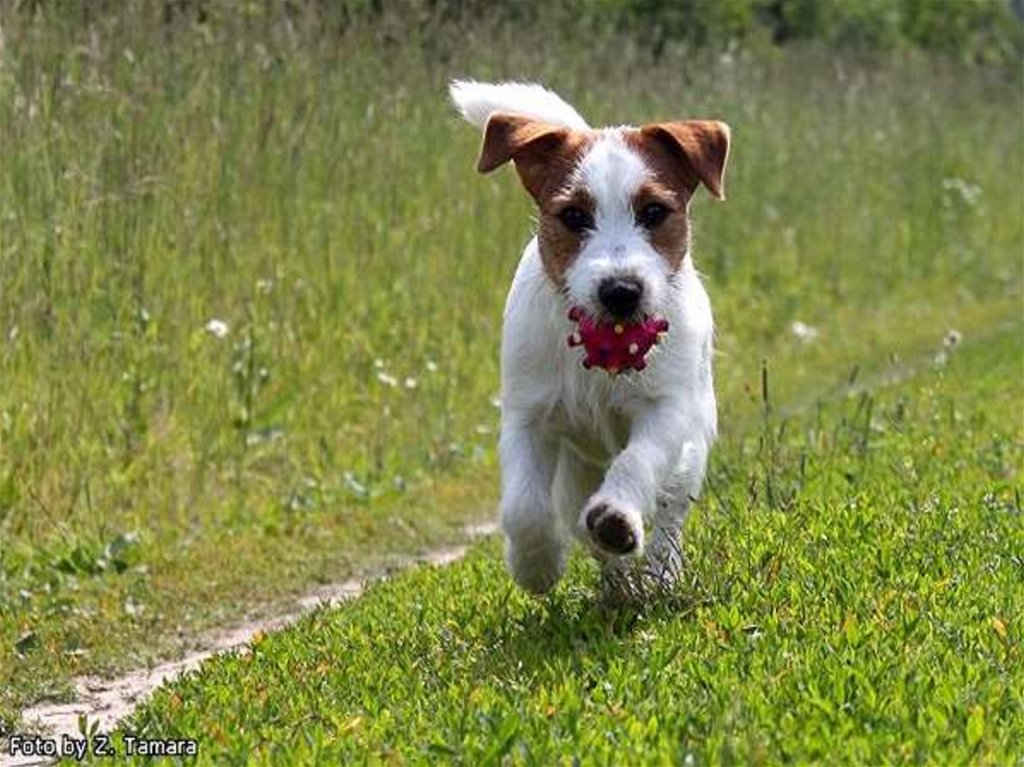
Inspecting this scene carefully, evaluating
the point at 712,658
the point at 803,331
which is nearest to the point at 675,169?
the point at 712,658

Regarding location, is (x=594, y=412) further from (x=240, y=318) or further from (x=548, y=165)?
(x=240, y=318)

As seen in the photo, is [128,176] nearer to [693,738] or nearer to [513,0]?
[513,0]

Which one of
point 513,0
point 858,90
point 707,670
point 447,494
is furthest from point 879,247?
point 707,670

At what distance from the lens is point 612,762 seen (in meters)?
4.39

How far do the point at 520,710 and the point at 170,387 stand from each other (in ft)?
15.5

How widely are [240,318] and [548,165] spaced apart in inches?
158

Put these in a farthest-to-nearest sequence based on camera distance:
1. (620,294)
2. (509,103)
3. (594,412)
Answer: (509,103) < (594,412) < (620,294)

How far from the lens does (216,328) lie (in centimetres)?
942

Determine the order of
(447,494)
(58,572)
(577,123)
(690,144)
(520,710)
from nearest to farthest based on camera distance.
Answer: (520,710)
(690,144)
(577,123)
(58,572)
(447,494)

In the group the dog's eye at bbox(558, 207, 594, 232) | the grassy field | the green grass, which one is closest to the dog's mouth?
the dog's eye at bbox(558, 207, 594, 232)

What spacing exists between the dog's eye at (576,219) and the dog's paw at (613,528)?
0.78m

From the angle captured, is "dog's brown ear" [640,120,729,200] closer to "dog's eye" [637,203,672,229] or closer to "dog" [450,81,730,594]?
"dog" [450,81,730,594]

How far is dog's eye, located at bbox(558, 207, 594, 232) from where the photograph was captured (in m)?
5.83

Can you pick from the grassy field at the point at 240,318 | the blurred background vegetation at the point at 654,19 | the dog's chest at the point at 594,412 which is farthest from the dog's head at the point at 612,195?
the blurred background vegetation at the point at 654,19
